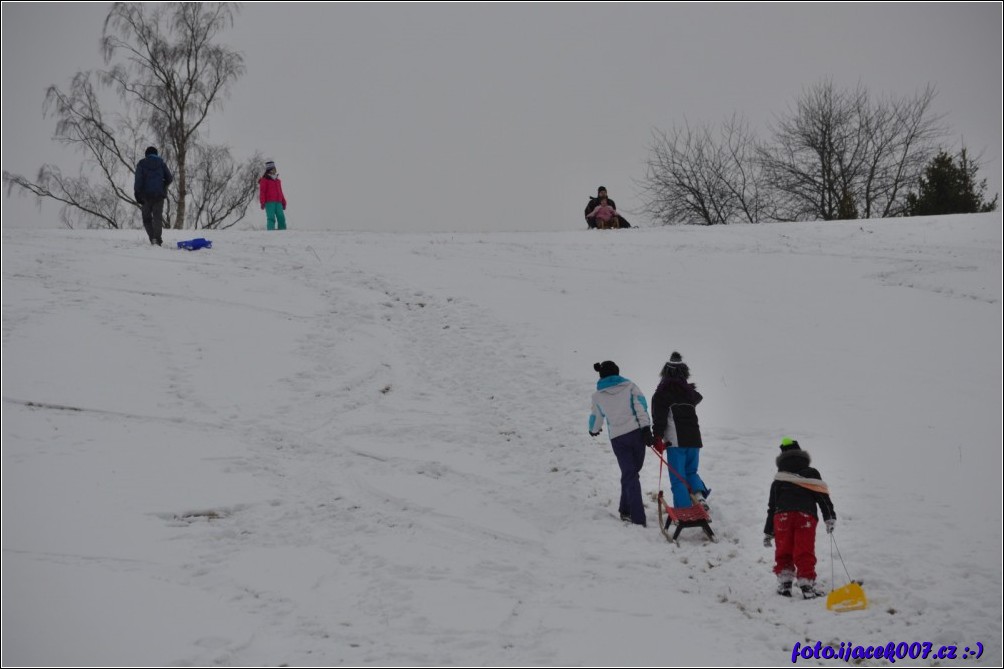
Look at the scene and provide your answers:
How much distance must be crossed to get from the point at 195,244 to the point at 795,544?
14714 mm

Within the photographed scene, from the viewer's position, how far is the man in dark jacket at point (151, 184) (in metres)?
16.9

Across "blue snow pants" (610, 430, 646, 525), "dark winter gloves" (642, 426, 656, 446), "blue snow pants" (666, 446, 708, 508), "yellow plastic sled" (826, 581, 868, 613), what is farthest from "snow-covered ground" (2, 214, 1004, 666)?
"dark winter gloves" (642, 426, 656, 446)

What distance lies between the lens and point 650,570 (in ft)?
23.8

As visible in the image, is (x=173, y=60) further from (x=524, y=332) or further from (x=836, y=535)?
(x=836, y=535)

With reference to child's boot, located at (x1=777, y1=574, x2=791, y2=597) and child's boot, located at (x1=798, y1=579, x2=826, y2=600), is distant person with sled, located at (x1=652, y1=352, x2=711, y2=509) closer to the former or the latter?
child's boot, located at (x1=777, y1=574, x2=791, y2=597)

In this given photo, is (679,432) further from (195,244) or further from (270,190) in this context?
(270,190)

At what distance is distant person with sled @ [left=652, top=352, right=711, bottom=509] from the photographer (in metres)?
8.39

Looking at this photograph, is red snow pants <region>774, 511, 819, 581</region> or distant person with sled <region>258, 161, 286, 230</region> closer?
red snow pants <region>774, 511, 819, 581</region>

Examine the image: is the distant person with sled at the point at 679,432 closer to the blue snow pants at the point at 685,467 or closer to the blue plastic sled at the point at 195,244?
the blue snow pants at the point at 685,467

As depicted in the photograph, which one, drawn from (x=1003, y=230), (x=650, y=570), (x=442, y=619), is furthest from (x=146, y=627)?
(x=1003, y=230)

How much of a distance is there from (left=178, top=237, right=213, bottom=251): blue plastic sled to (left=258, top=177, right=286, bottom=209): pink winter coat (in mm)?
4198

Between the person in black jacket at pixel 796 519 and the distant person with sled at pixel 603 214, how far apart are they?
1655cm

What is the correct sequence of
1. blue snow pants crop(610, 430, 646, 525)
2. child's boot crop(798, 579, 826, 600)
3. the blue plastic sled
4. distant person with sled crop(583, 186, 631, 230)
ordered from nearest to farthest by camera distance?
child's boot crop(798, 579, 826, 600), blue snow pants crop(610, 430, 646, 525), the blue plastic sled, distant person with sled crop(583, 186, 631, 230)

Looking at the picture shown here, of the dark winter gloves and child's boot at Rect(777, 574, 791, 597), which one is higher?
the dark winter gloves
